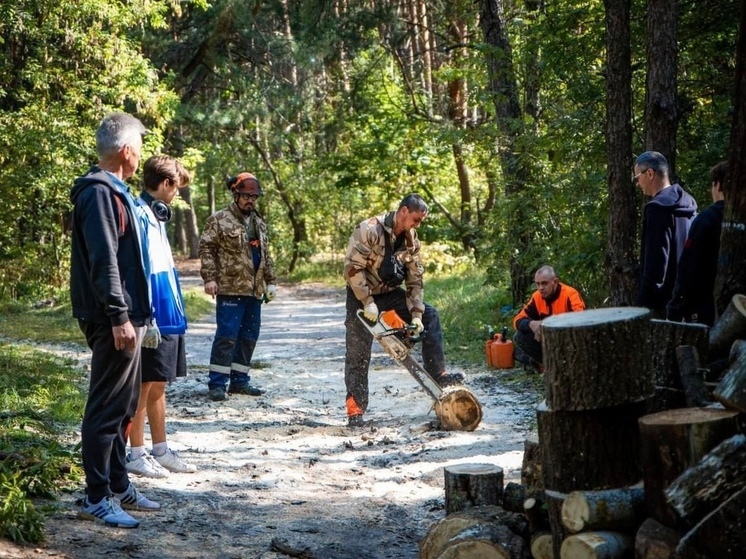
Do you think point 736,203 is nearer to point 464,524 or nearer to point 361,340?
point 464,524

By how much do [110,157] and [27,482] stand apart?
1.91 m

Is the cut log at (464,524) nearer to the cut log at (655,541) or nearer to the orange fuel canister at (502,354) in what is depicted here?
the cut log at (655,541)

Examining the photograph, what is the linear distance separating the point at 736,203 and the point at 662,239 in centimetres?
173

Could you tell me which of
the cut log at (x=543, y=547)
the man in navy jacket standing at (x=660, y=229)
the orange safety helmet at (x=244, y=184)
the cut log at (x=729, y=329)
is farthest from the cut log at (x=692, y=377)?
the orange safety helmet at (x=244, y=184)

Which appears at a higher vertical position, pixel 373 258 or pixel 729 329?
pixel 373 258

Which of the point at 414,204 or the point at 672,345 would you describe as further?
the point at 414,204

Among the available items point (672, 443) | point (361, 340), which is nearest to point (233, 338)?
point (361, 340)

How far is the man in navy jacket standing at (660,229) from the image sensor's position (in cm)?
720

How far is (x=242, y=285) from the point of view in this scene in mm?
10195

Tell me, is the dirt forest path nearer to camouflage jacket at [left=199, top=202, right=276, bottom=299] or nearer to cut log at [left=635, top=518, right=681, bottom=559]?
camouflage jacket at [left=199, top=202, right=276, bottom=299]

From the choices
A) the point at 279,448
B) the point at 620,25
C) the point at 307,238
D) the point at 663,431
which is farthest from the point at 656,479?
Answer: the point at 307,238

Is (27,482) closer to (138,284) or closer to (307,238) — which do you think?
(138,284)

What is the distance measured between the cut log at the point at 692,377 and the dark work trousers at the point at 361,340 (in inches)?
163

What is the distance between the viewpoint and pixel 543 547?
15.2ft
